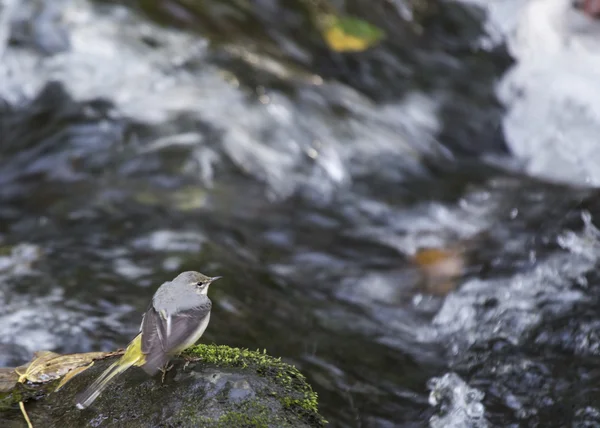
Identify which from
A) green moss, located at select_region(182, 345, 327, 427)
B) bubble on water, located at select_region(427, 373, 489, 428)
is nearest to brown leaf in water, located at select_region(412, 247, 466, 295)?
bubble on water, located at select_region(427, 373, 489, 428)

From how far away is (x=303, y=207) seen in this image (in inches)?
277

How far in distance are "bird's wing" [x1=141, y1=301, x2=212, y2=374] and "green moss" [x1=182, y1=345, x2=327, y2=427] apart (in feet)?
0.55

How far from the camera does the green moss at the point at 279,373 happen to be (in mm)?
3020

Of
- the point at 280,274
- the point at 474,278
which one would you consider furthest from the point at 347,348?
the point at 474,278

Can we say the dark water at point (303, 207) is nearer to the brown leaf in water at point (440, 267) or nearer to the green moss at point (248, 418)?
the brown leaf in water at point (440, 267)

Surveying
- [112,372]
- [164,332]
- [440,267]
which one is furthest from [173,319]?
[440,267]

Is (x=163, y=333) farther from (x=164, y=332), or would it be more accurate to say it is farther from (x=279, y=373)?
(x=279, y=373)

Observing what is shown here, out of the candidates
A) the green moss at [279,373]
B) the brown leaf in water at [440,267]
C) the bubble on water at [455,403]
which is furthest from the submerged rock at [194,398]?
the brown leaf in water at [440,267]

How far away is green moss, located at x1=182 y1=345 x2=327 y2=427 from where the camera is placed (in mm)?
3020

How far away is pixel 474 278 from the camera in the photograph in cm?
587

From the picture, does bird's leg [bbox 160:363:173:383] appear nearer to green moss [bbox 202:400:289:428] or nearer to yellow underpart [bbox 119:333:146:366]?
yellow underpart [bbox 119:333:146:366]

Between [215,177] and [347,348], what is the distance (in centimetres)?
255

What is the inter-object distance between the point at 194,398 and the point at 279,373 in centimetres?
41

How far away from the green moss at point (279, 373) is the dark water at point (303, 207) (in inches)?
44.7
